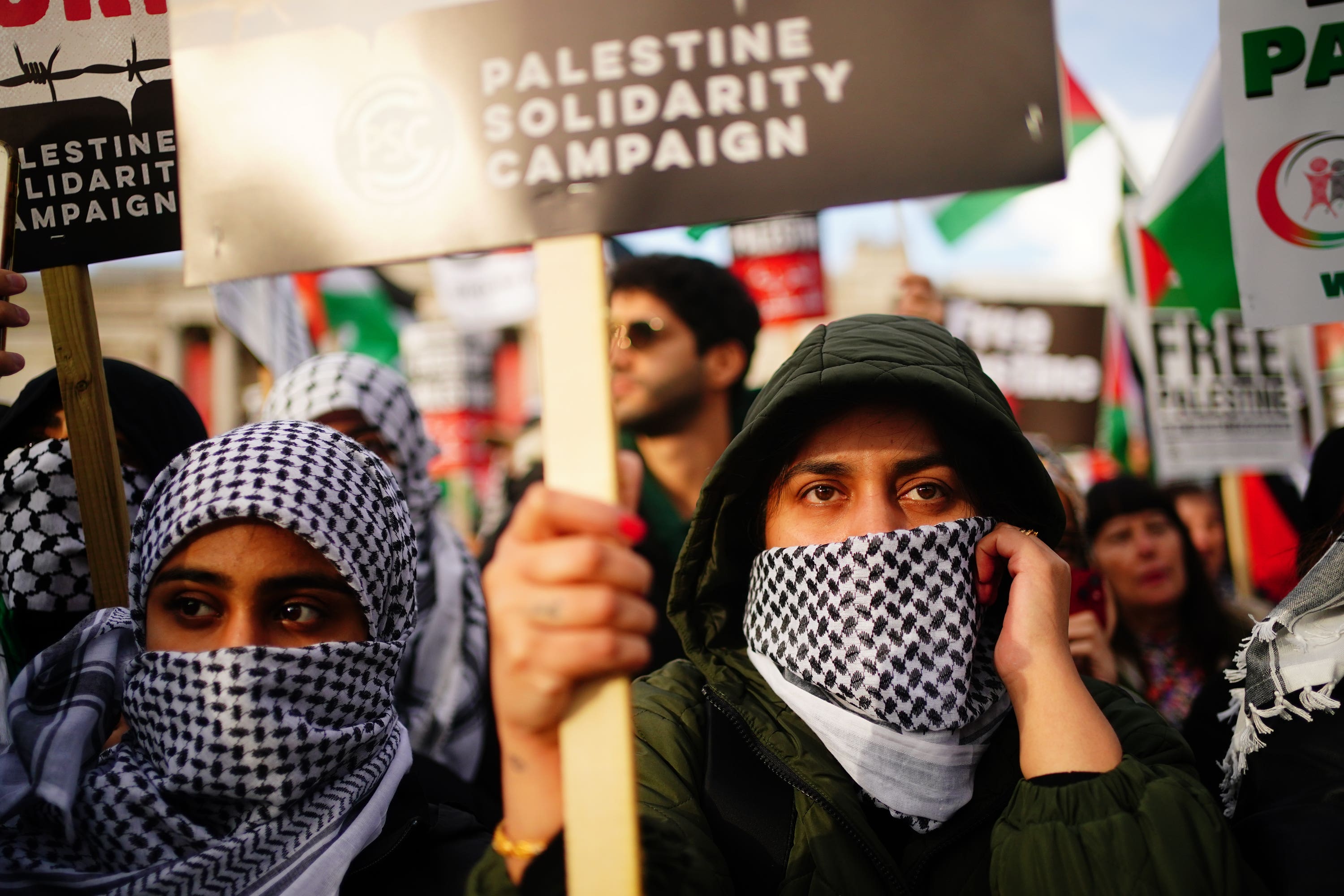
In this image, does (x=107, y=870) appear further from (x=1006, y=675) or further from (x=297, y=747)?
(x=1006, y=675)

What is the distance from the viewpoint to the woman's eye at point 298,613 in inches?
76.0

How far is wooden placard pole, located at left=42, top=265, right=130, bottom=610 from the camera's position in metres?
2.17

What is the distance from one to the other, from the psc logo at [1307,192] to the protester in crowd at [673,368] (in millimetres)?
2250

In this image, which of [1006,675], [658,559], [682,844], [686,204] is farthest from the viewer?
[658,559]

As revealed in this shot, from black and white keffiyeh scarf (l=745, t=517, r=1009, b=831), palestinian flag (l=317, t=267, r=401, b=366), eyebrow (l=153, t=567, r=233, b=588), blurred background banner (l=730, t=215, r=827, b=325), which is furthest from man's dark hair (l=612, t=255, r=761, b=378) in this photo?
palestinian flag (l=317, t=267, r=401, b=366)

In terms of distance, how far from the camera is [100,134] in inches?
81.7

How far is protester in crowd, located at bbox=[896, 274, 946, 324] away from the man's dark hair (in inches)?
32.0

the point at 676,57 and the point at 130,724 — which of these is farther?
the point at 130,724

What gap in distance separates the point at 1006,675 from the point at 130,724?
62.3 inches

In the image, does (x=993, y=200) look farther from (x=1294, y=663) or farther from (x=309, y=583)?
(x=309, y=583)

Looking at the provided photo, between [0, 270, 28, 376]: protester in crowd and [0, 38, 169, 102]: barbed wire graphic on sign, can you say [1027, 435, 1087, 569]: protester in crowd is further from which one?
[0, 270, 28, 376]: protester in crowd

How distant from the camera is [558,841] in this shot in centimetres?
134

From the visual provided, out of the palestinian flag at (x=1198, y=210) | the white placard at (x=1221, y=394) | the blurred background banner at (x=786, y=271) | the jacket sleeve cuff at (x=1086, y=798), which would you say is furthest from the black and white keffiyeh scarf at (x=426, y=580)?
the blurred background banner at (x=786, y=271)

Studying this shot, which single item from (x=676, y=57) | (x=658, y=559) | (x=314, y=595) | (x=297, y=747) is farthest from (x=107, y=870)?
(x=658, y=559)
